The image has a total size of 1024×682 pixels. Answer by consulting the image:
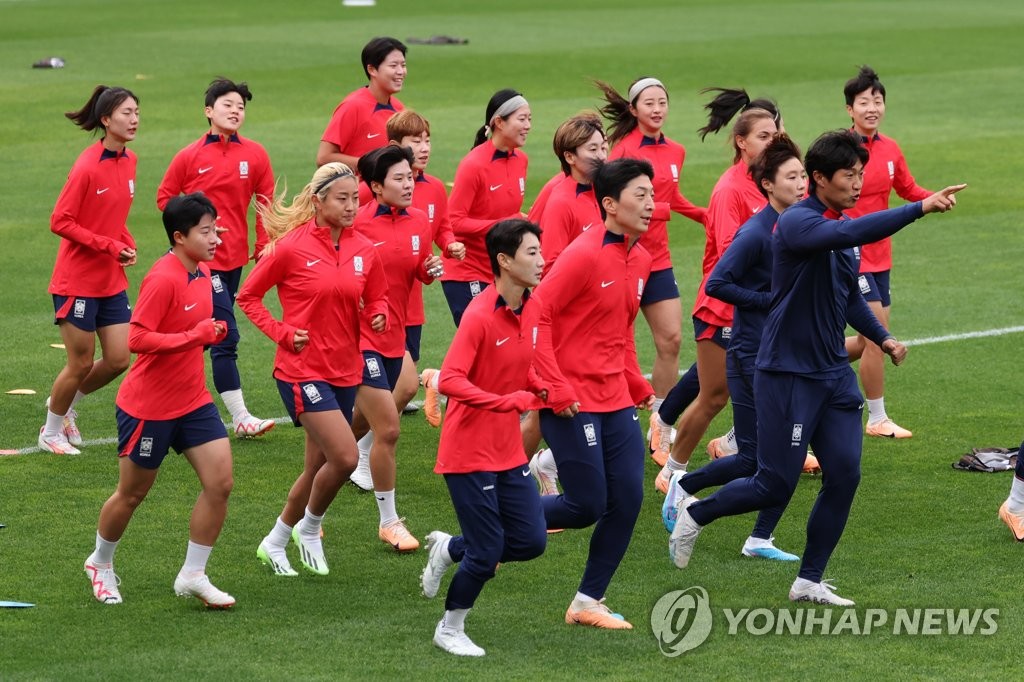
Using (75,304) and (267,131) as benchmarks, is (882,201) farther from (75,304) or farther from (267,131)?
(267,131)

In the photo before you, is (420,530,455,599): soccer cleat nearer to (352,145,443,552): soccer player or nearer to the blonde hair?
(352,145,443,552): soccer player

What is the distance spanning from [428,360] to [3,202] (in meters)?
8.54

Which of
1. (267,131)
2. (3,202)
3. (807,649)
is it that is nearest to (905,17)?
(267,131)

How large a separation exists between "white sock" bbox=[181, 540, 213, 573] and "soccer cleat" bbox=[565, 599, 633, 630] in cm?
187

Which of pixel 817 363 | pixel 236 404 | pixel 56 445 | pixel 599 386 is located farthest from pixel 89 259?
pixel 817 363

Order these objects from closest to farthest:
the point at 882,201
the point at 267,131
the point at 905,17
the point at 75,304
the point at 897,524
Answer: the point at 897,524, the point at 75,304, the point at 882,201, the point at 267,131, the point at 905,17

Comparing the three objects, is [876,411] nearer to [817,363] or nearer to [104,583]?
[817,363]

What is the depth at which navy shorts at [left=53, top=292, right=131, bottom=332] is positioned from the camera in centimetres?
1116

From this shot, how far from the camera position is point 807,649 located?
25.2 ft

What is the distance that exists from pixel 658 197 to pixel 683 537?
11.2 ft

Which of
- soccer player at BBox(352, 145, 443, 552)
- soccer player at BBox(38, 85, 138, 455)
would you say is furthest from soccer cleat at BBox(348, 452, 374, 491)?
soccer player at BBox(38, 85, 138, 455)

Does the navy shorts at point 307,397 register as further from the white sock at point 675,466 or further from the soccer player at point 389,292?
the white sock at point 675,466

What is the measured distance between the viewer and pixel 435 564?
8.22 metres

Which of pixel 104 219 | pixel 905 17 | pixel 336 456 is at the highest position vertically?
pixel 905 17
